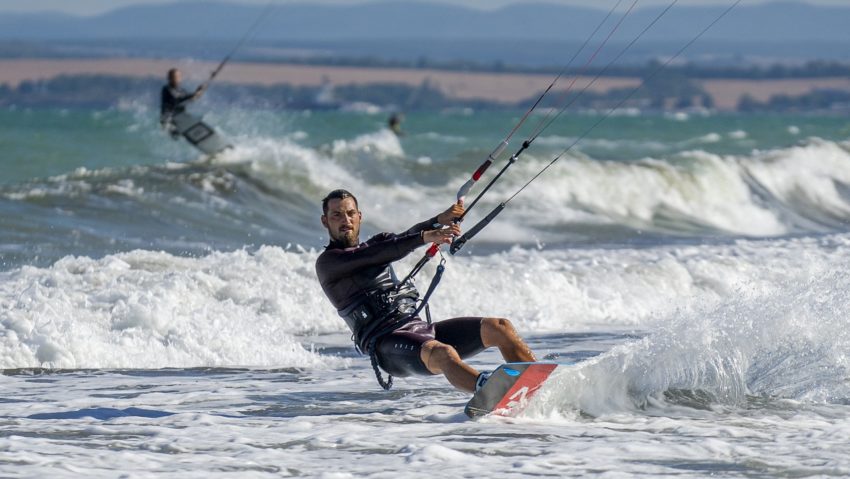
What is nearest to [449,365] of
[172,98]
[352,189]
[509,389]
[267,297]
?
[509,389]

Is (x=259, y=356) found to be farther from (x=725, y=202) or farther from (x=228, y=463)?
(x=725, y=202)

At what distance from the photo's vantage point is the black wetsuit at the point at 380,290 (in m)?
7.22

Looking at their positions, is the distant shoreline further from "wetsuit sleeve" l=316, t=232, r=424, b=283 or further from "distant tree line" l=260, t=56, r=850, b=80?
"wetsuit sleeve" l=316, t=232, r=424, b=283

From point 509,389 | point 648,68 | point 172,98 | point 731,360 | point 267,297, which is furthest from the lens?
point 648,68

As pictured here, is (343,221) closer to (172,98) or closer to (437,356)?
(437,356)

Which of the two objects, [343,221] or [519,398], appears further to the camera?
[343,221]

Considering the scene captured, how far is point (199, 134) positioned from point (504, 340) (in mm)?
16316

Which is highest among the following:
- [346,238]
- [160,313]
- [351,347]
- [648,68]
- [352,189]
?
[648,68]

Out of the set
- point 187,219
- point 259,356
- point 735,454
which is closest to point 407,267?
point 259,356

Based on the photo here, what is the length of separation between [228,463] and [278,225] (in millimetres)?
13730

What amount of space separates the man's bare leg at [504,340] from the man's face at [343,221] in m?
0.83

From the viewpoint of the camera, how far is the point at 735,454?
648 centimetres

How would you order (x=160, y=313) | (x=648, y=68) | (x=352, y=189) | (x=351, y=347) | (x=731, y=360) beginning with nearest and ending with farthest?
(x=731, y=360) < (x=160, y=313) < (x=351, y=347) < (x=352, y=189) < (x=648, y=68)

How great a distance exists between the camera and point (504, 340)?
737 centimetres
